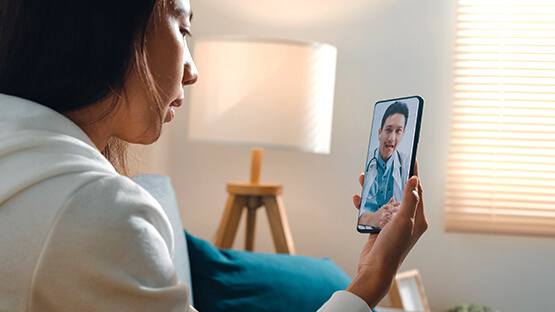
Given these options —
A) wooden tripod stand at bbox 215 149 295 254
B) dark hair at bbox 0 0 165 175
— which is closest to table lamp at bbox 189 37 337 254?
wooden tripod stand at bbox 215 149 295 254

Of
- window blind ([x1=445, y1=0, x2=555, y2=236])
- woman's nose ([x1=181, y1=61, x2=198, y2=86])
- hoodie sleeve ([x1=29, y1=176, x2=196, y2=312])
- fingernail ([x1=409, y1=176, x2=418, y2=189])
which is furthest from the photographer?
window blind ([x1=445, y1=0, x2=555, y2=236])

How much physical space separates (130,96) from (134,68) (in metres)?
0.04

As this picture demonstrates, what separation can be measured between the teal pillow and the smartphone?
0.58 metres

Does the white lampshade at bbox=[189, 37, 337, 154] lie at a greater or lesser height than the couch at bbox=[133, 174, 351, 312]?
greater

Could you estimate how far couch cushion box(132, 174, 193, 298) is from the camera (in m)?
1.40

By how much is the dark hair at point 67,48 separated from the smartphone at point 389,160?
1.59 feet

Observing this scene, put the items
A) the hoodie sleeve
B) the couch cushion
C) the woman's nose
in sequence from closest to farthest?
the hoodie sleeve, the woman's nose, the couch cushion

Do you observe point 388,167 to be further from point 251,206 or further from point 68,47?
point 251,206

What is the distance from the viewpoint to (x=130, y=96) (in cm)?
61

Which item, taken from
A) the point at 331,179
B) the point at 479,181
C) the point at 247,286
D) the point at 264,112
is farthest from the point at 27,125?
the point at 479,181

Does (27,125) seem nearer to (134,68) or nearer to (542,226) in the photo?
(134,68)

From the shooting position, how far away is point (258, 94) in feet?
6.76

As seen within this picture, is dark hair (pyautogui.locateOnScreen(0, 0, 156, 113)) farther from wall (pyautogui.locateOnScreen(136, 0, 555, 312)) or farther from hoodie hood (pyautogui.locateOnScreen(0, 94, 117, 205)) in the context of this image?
wall (pyautogui.locateOnScreen(136, 0, 555, 312))

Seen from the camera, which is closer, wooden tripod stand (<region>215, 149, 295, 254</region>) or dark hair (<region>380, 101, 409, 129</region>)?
dark hair (<region>380, 101, 409, 129</region>)
